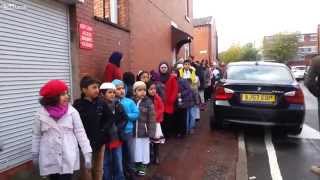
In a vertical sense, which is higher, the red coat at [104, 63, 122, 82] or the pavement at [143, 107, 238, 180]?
the red coat at [104, 63, 122, 82]

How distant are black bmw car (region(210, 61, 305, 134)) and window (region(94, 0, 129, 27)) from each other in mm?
2576

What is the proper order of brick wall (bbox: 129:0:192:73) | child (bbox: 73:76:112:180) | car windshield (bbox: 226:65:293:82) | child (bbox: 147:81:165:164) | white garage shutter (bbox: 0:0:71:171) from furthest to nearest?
1. brick wall (bbox: 129:0:192:73)
2. car windshield (bbox: 226:65:293:82)
3. child (bbox: 147:81:165:164)
4. white garage shutter (bbox: 0:0:71:171)
5. child (bbox: 73:76:112:180)

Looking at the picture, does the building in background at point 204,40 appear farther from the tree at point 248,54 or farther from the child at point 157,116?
the tree at point 248,54

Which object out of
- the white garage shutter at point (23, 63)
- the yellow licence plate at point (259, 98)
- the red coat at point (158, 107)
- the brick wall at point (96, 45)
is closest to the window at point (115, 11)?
the brick wall at point (96, 45)

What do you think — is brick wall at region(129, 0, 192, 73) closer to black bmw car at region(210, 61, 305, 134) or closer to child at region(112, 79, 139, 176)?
black bmw car at region(210, 61, 305, 134)

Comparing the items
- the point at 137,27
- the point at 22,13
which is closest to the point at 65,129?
the point at 22,13

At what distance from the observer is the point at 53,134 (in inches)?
171

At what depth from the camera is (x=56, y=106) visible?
14.4 feet

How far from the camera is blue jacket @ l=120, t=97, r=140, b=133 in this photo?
5.95 metres

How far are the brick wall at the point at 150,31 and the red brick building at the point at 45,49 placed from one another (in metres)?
0.07

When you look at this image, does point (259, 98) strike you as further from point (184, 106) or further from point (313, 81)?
point (313, 81)

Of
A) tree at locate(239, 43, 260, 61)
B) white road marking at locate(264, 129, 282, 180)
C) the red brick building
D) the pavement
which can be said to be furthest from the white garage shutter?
tree at locate(239, 43, 260, 61)

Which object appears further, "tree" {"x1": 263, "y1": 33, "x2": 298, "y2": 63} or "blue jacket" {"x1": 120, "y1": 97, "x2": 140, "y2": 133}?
"tree" {"x1": 263, "y1": 33, "x2": 298, "y2": 63}

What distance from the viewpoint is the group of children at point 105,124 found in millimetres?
4352
